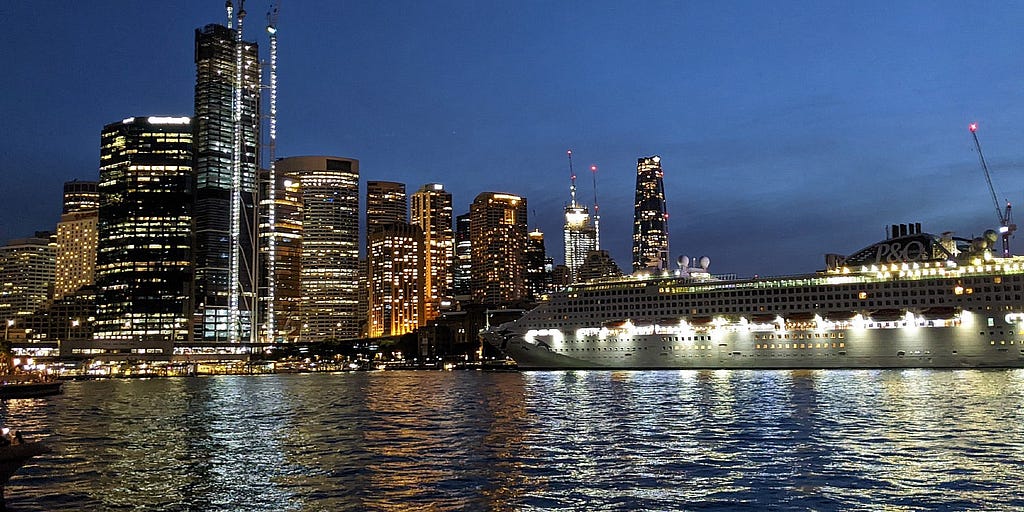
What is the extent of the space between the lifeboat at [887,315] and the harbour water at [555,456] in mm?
43552

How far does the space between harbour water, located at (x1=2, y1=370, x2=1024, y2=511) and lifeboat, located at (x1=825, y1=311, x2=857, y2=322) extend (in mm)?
45463

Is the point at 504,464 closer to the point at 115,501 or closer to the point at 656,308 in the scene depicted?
the point at 115,501

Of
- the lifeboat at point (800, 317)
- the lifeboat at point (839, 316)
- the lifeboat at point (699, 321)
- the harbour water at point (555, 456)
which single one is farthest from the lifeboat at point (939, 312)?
the harbour water at point (555, 456)

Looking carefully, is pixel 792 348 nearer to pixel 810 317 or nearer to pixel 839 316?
pixel 810 317

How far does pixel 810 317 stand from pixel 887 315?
9462 millimetres

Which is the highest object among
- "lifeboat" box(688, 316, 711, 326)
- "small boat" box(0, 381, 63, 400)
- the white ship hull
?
"lifeboat" box(688, 316, 711, 326)

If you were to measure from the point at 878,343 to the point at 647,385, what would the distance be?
38602 mm

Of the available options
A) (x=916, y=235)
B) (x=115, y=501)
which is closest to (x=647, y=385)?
(x=916, y=235)

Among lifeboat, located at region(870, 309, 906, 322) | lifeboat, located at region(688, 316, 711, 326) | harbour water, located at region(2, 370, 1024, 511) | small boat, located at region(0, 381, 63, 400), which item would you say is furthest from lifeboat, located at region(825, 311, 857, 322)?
small boat, located at region(0, 381, 63, 400)

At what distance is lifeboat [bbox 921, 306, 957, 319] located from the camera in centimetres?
10281

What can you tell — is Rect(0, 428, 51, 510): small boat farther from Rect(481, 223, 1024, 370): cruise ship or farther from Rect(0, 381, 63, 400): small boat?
Rect(481, 223, 1024, 370): cruise ship

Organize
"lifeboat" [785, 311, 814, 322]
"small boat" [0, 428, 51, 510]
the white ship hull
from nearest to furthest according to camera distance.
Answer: "small boat" [0, 428, 51, 510] < the white ship hull < "lifeboat" [785, 311, 814, 322]

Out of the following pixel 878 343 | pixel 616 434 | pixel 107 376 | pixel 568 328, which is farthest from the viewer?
pixel 107 376

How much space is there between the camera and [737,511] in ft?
78.3
